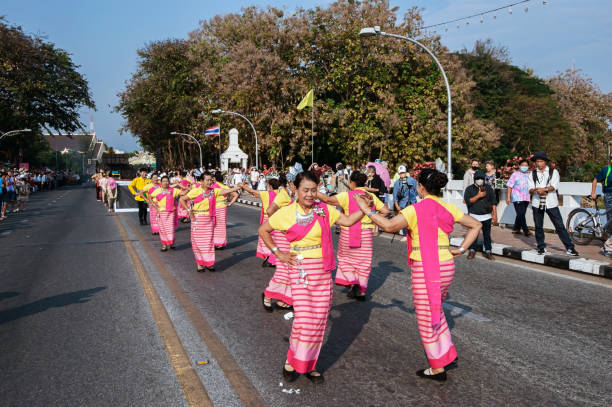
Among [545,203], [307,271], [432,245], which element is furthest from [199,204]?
[545,203]

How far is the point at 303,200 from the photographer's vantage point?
428 cm

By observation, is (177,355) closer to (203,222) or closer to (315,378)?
(315,378)

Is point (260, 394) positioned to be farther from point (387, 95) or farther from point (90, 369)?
point (387, 95)

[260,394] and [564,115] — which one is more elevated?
[564,115]

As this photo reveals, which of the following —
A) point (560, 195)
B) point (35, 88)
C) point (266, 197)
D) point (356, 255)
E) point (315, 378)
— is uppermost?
point (35, 88)

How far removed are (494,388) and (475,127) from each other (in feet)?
120

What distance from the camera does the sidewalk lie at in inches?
350

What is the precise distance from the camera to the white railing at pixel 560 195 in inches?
512

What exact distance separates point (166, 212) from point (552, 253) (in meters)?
7.92

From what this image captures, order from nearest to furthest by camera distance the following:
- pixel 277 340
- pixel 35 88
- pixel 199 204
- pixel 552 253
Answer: pixel 277 340, pixel 199 204, pixel 552 253, pixel 35 88

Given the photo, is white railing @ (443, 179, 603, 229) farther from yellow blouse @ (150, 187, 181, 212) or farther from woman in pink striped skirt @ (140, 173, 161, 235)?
woman in pink striped skirt @ (140, 173, 161, 235)

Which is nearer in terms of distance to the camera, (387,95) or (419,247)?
(419,247)

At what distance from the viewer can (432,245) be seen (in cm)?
420

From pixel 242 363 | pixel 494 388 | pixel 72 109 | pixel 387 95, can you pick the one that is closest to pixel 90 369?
pixel 242 363
